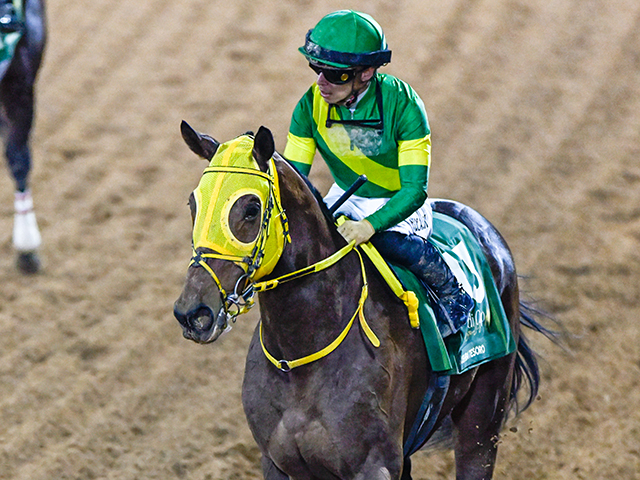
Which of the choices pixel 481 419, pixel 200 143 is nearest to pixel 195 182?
pixel 481 419

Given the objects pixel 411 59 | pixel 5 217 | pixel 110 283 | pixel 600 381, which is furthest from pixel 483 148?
pixel 5 217

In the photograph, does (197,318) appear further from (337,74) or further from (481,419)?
(481,419)

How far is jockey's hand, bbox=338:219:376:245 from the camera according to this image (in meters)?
3.33

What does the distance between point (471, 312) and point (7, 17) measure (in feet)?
15.5

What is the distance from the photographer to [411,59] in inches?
396

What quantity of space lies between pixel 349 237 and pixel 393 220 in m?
0.19

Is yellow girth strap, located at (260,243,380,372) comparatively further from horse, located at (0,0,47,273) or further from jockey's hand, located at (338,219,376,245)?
horse, located at (0,0,47,273)

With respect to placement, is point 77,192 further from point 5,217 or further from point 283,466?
point 283,466

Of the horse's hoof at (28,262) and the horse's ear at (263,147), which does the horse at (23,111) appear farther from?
the horse's ear at (263,147)

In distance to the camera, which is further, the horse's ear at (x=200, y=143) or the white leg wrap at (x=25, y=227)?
the white leg wrap at (x=25, y=227)

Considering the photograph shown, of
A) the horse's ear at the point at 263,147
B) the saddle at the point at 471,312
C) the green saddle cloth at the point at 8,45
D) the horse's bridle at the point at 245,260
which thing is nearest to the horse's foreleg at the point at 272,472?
the saddle at the point at 471,312

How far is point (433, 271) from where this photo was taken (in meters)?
3.66

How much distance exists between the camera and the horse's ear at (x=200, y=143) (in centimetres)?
305

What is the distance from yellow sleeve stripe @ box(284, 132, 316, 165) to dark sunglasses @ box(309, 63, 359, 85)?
36 centimetres
